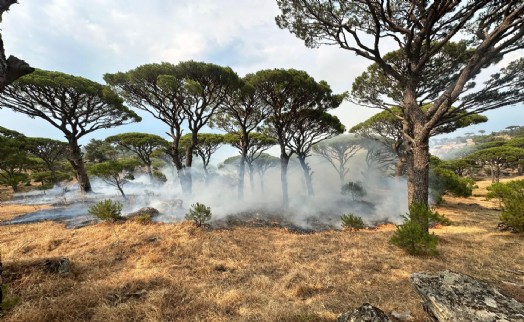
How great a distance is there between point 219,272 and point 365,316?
158 inches

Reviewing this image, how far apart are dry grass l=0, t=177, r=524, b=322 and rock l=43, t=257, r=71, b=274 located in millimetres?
146

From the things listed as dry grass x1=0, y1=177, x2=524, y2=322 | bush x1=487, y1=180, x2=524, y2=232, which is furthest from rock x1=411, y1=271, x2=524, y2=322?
bush x1=487, y1=180, x2=524, y2=232

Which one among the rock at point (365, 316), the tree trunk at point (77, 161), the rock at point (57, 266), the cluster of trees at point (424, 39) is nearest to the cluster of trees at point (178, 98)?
the tree trunk at point (77, 161)

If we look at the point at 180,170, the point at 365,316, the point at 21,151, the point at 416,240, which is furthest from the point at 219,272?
the point at 21,151

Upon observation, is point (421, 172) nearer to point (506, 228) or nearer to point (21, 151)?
point (506, 228)

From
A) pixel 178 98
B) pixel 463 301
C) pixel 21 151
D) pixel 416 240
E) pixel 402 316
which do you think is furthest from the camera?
pixel 21 151

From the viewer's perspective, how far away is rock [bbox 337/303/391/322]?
2.86 m

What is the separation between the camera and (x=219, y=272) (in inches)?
235

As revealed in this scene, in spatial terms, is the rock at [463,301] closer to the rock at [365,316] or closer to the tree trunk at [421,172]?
the rock at [365,316]

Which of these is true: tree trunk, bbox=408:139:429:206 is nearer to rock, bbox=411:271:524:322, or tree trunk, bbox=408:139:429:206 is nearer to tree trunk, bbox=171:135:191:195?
rock, bbox=411:271:524:322

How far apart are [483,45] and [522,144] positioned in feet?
179

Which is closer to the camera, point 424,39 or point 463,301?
point 463,301

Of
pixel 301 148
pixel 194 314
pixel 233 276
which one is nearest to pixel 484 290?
pixel 194 314

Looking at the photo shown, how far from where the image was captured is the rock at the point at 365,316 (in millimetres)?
2860
